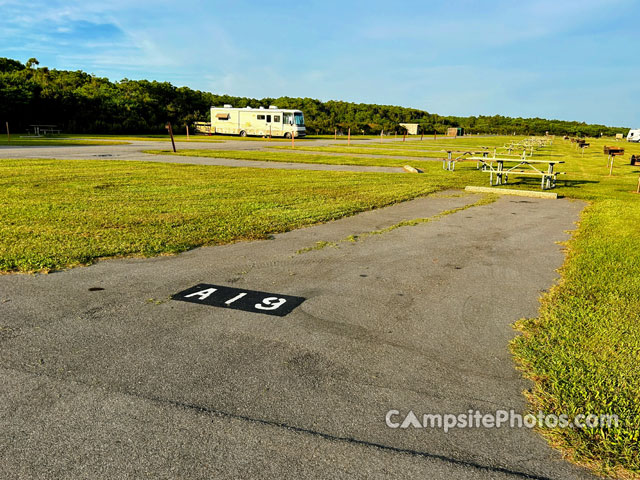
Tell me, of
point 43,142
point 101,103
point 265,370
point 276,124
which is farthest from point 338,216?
point 101,103

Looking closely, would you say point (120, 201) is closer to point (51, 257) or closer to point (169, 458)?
point (51, 257)

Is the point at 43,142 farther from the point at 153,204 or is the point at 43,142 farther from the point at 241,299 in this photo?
the point at 241,299

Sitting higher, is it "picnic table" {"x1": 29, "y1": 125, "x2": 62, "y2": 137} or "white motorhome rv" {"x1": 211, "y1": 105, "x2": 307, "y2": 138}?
"white motorhome rv" {"x1": 211, "y1": 105, "x2": 307, "y2": 138}

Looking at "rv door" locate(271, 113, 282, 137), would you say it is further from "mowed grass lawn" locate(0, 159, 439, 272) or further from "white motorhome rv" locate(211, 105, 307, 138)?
"mowed grass lawn" locate(0, 159, 439, 272)

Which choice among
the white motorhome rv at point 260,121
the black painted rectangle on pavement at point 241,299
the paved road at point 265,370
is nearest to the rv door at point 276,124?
the white motorhome rv at point 260,121

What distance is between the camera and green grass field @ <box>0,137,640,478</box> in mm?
3010

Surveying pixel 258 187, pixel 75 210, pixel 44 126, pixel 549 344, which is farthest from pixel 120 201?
pixel 44 126

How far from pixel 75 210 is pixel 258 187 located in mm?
4767

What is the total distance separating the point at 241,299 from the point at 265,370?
4.68ft

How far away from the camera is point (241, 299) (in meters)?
4.61

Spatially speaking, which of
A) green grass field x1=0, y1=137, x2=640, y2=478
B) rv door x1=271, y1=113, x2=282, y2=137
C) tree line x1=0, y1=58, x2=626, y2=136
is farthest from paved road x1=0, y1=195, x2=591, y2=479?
tree line x1=0, y1=58, x2=626, y2=136

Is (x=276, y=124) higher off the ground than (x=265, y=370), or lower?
higher

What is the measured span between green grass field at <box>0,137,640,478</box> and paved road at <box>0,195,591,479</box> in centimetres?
27

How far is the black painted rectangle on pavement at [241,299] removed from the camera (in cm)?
439
